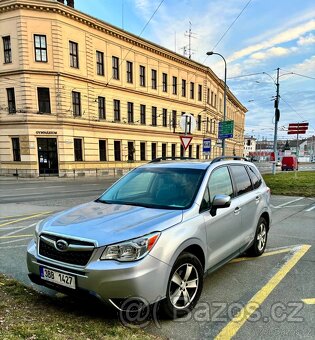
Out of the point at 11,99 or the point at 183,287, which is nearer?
the point at 183,287

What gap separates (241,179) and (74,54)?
27.5 m

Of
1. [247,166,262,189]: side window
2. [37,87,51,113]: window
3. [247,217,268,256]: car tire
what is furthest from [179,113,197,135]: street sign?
[37,87,51,113]: window

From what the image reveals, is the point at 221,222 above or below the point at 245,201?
below

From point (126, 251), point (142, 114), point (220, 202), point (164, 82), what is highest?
point (164, 82)

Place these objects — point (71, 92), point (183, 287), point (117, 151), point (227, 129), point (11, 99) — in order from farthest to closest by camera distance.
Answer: point (117, 151) → point (71, 92) → point (11, 99) → point (227, 129) → point (183, 287)

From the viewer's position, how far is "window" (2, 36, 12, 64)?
85.4 feet

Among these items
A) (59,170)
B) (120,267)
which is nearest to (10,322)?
(120,267)

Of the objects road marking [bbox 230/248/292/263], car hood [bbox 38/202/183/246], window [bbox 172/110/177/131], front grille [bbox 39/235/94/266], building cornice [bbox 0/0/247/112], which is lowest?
road marking [bbox 230/248/292/263]

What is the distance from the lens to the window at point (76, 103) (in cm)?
2795

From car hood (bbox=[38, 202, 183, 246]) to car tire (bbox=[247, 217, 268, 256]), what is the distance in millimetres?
2322

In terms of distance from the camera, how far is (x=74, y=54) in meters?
28.0

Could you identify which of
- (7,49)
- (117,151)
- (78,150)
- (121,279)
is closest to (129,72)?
(117,151)

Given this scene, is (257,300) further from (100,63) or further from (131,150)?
(131,150)

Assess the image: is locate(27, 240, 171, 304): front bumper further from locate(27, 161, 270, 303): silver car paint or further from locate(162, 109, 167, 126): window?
locate(162, 109, 167, 126): window
